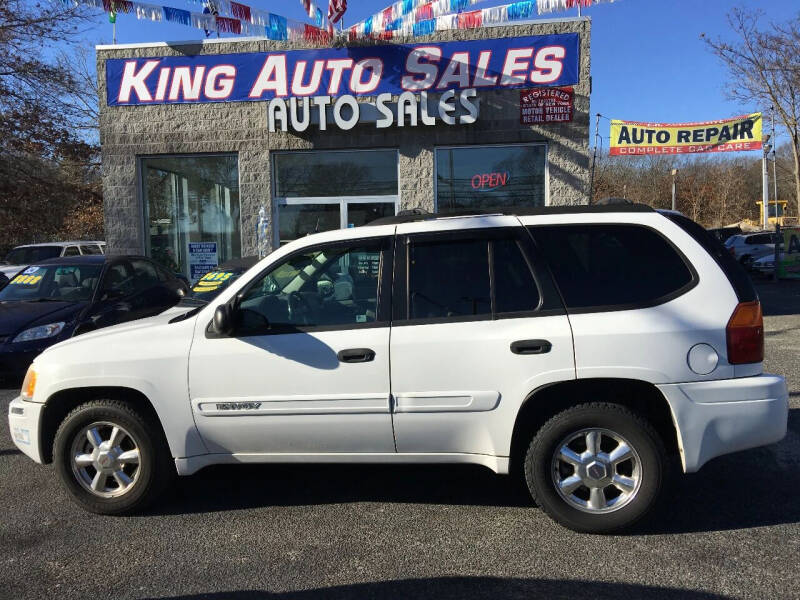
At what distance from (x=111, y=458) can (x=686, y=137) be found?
2246 cm

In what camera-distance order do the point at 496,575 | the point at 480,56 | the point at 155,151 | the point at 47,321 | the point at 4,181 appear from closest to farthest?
→ the point at 496,575 < the point at 47,321 < the point at 480,56 < the point at 155,151 < the point at 4,181

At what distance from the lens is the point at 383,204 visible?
1196 cm

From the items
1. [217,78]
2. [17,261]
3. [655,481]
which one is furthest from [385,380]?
[17,261]

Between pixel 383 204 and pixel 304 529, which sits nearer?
pixel 304 529

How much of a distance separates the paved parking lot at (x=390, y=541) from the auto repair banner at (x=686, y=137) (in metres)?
19.7

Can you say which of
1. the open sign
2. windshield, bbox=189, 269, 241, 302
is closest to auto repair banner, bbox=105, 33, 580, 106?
the open sign

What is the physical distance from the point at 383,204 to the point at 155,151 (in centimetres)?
446

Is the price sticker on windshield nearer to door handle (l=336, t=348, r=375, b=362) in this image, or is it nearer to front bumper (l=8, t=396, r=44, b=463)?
front bumper (l=8, t=396, r=44, b=463)

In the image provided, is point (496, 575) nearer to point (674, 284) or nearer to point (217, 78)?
point (674, 284)

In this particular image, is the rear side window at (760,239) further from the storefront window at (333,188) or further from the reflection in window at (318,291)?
the reflection in window at (318,291)

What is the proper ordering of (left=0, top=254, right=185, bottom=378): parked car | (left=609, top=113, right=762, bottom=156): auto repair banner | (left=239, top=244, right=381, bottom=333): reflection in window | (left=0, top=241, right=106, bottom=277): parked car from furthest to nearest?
(left=609, top=113, right=762, bottom=156): auto repair banner < (left=0, top=241, right=106, bottom=277): parked car < (left=0, top=254, right=185, bottom=378): parked car < (left=239, top=244, right=381, bottom=333): reflection in window

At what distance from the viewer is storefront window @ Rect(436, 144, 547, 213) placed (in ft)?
38.1

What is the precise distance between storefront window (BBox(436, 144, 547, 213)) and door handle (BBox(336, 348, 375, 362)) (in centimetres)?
830

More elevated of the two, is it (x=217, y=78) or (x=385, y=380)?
(x=217, y=78)
